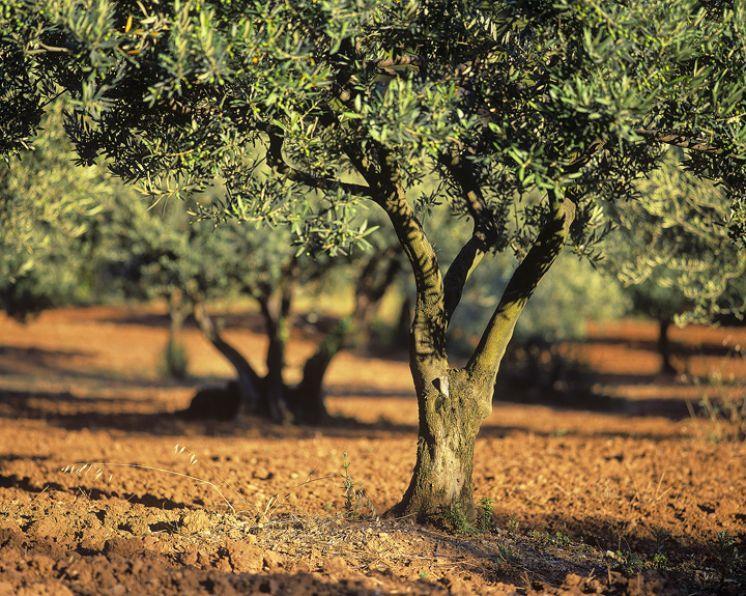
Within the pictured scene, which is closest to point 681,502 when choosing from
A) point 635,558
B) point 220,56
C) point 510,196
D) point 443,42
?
point 635,558

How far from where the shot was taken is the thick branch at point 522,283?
287 inches

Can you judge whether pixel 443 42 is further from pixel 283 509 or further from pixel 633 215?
pixel 633 215

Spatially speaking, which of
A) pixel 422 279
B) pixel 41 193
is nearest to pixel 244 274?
pixel 41 193

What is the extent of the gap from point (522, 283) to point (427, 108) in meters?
2.08

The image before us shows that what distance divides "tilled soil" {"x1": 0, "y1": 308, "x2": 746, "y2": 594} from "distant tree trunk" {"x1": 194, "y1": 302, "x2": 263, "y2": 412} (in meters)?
0.83

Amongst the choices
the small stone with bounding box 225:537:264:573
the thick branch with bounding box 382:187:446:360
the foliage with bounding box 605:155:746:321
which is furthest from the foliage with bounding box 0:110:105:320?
the foliage with bounding box 605:155:746:321

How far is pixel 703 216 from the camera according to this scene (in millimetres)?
12109

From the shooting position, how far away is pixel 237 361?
55.1ft

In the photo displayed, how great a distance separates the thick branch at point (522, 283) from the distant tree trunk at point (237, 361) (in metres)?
9.51

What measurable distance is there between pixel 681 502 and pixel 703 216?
14.9 ft

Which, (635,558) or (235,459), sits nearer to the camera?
(635,558)

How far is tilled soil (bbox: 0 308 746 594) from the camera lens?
6.16 metres

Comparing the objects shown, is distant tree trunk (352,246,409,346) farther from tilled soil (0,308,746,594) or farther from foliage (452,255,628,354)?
foliage (452,255,628,354)

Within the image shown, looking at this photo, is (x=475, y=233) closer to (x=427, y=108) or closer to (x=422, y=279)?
(x=422, y=279)
